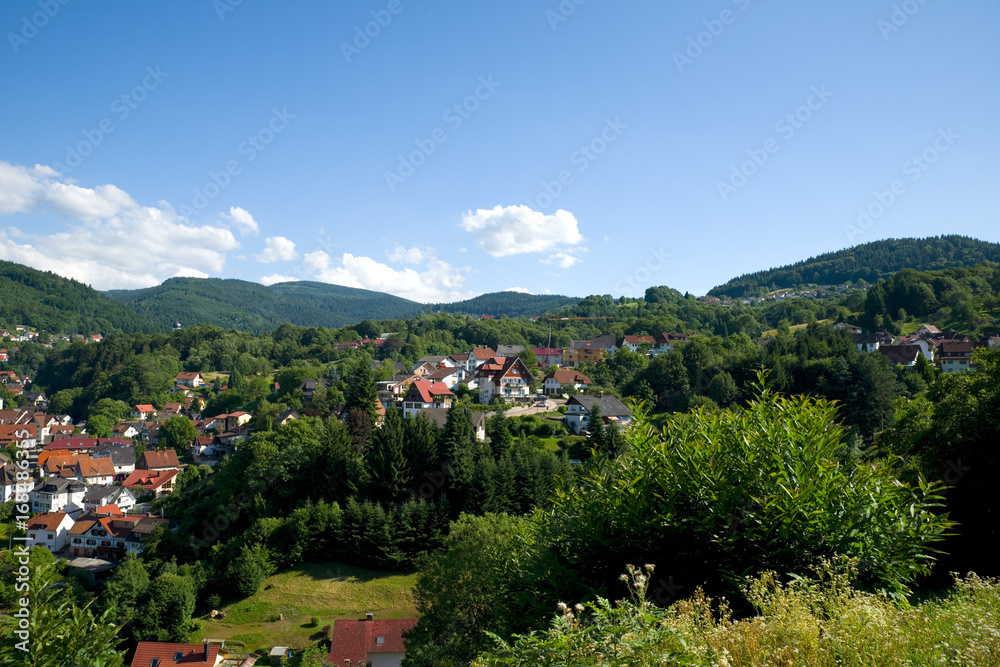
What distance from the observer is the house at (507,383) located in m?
58.4

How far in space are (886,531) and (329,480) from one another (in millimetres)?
34122

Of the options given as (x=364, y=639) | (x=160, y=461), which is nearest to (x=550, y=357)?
(x=160, y=461)

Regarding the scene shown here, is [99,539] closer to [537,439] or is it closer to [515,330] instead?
[537,439]

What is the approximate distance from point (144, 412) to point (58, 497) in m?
41.1

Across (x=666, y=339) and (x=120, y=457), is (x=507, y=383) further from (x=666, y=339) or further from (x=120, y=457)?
(x=120, y=457)

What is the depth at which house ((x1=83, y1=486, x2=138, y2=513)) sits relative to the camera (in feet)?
188

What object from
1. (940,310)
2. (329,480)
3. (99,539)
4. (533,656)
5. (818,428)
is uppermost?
(940,310)

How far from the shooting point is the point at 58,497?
192ft

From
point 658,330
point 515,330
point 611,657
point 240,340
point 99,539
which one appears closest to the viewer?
point 611,657

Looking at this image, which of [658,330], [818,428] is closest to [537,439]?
[818,428]

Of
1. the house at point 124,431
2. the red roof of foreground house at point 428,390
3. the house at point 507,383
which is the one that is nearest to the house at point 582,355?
the house at point 507,383

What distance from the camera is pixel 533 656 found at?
4.74 m

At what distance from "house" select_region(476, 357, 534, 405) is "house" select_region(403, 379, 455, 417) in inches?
200

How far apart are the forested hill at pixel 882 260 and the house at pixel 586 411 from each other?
120198 mm
